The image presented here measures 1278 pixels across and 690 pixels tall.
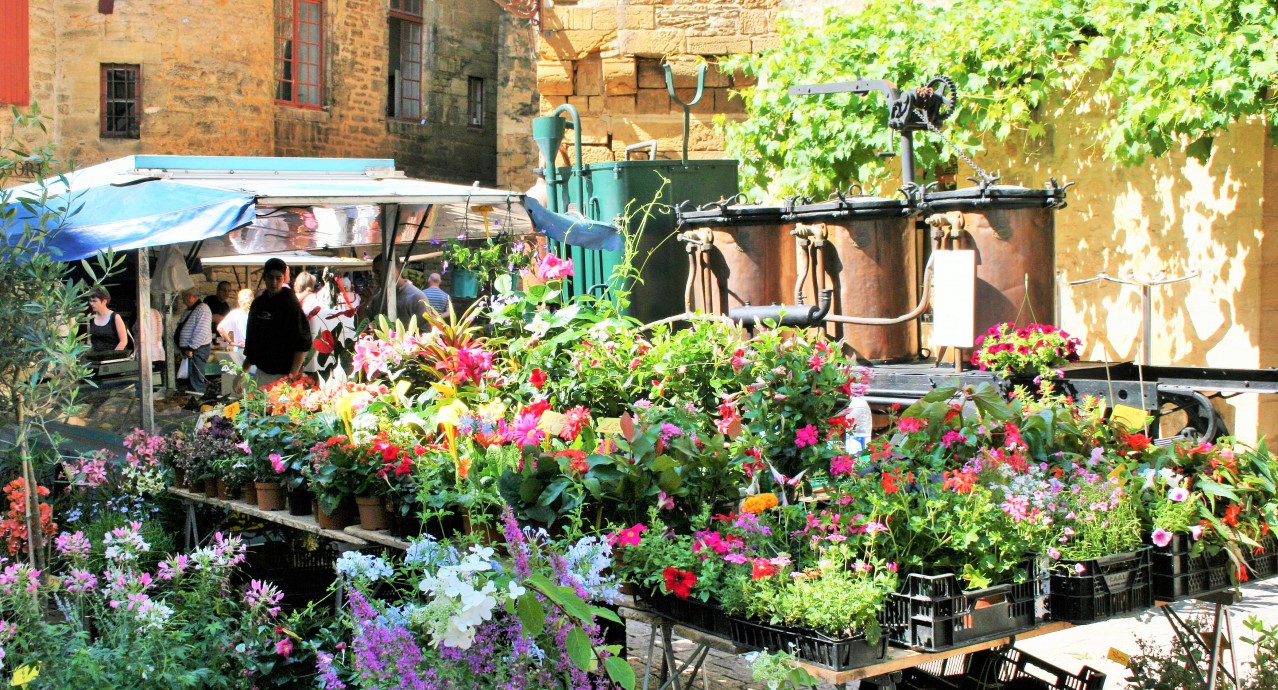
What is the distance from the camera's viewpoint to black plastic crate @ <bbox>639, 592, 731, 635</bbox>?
3.25 m

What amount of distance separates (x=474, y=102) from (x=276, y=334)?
1770 cm

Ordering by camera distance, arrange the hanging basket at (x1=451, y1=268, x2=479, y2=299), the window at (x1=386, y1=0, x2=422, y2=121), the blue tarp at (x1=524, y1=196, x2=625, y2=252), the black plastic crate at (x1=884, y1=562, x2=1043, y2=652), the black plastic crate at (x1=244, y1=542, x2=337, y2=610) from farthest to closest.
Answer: the window at (x1=386, y1=0, x2=422, y2=121) < the hanging basket at (x1=451, y1=268, x2=479, y2=299) < the blue tarp at (x1=524, y1=196, x2=625, y2=252) < the black plastic crate at (x1=244, y1=542, x2=337, y2=610) < the black plastic crate at (x1=884, y1=562, x2=1043, y2=652)

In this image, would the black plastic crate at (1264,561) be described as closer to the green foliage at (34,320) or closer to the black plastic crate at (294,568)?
the black plastic crate at (294,568)

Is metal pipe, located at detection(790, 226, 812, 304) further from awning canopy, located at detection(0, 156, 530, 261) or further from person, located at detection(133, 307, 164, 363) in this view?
person, located at detection(133, 307, 164, 363)

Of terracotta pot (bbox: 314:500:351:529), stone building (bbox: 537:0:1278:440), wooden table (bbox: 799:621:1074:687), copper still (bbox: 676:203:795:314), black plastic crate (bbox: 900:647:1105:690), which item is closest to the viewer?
wooden table (bbox: 799:621:1074:687)

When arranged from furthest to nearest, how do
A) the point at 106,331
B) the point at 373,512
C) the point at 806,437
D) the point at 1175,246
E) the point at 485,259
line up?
the point at 485,259, the point at 106,331, the point at 1175,246, the point at 373,512, the point at 806,437

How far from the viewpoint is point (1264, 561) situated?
3.79 m

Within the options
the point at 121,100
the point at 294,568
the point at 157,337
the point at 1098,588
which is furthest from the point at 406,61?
the point at 1098,588

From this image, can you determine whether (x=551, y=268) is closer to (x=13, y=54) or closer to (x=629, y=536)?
(x=629, y=536)

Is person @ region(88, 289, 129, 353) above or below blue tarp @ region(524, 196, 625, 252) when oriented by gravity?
below

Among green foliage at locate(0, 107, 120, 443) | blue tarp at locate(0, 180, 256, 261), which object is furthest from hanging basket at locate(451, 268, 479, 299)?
green foliage at locate(0, 107, 120, 443)

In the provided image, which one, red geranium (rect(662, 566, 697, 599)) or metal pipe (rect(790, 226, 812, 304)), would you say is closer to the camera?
red geranium (rect(662, 566, 697, 599))

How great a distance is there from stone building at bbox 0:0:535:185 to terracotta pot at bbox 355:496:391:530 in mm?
A: 13667

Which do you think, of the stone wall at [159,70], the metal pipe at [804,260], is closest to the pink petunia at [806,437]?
the metal pipe at [804,260]
